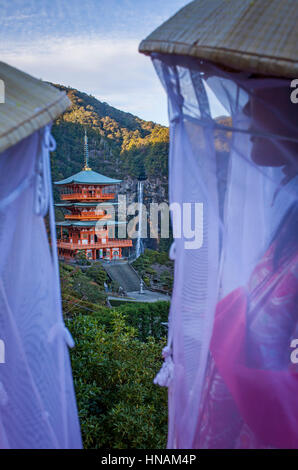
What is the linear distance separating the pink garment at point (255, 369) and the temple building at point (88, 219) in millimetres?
12896

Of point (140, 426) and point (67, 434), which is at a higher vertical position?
point (67, 434)

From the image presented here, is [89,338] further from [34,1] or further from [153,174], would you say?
[153,174]

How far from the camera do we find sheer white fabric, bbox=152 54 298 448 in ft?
2.51

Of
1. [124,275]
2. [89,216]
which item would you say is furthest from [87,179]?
[124,275]

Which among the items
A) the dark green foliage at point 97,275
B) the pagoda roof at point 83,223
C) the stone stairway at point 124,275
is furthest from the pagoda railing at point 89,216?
the dark green foliage at point 97,275

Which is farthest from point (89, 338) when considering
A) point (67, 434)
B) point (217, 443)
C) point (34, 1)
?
point (34, 1)

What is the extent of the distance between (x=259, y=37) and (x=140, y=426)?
1.48m

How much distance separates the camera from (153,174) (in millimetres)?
20469

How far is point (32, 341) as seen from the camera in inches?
32.5

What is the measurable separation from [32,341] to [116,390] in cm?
115

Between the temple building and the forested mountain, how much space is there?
4561 mm

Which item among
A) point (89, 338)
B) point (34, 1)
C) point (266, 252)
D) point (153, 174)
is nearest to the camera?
point (266, 252)

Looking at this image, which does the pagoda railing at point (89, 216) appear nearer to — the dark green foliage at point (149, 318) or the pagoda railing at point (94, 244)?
the pagoda railing at point (94, 244)

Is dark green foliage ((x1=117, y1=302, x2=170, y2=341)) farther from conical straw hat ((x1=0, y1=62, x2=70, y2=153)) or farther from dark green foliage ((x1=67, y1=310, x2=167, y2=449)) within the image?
conical straw hat ((x1=0, y1=62, x2=70, y2=153))
